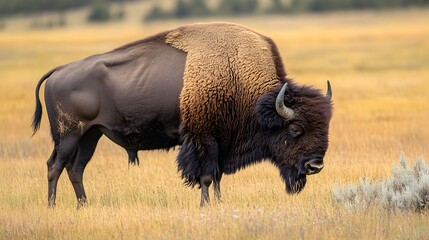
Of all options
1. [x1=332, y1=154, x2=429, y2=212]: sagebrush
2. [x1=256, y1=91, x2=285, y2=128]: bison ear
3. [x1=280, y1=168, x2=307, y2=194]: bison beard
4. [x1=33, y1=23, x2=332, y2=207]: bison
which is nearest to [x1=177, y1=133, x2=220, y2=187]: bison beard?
[x1=33, y1=23, x2=332, y2=207]: bison

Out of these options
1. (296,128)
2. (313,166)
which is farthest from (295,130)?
(313,166)

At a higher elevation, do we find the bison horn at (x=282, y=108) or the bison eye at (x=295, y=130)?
the bison horn at (x=282, y=108)

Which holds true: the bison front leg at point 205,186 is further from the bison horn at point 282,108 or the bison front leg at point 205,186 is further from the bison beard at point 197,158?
the bison horn at point 282,108

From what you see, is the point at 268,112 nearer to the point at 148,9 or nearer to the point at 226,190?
the point at 226,190

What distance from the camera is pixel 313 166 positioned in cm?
884

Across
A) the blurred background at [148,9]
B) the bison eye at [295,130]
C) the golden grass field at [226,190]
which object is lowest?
the blurred background at [148,9]

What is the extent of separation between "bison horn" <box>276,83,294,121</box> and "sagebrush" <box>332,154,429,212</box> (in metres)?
0.84

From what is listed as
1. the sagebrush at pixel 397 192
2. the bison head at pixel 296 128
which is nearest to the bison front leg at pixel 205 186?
the bison head at pixel 296 128

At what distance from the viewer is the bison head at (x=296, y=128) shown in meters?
8.91

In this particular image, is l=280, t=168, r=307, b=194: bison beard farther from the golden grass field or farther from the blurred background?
the blurred background

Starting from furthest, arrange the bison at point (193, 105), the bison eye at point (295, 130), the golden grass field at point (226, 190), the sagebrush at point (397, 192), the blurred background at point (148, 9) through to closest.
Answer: the blurred background at point (148, 9) → the bison at point (193, 105) → the bison eye at point (295, 130) → the sagebrush at point (397, 192) → the golden grass field at point (226, 190)

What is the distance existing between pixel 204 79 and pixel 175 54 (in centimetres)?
49

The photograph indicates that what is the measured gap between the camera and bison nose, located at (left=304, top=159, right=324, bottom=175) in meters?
8.83

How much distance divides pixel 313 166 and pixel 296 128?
1.46 feet
